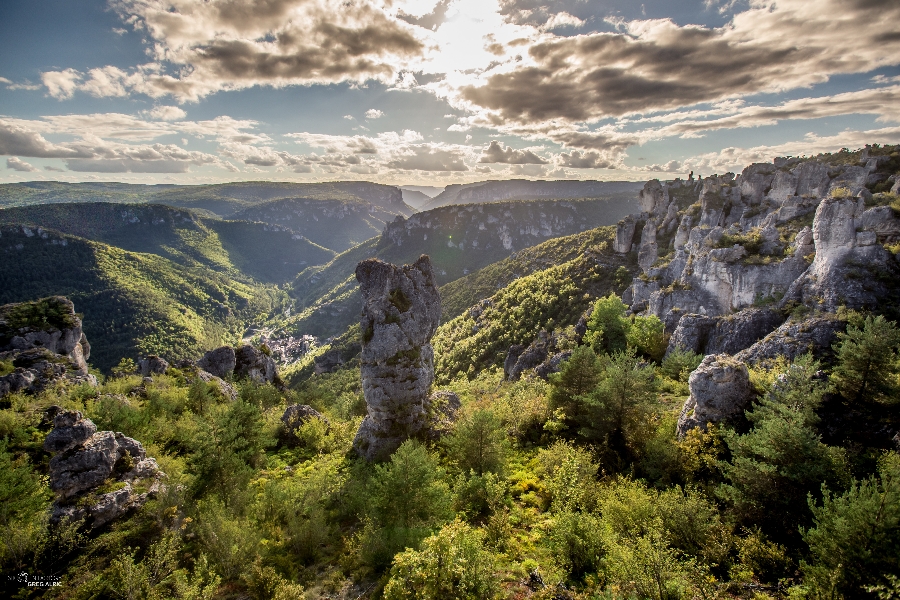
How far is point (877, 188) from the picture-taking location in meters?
43.5

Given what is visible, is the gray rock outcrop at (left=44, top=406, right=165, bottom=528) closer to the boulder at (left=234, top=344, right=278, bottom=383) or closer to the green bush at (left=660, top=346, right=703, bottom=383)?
the boulder at (left=234, top=344, right=278, bottom=383)

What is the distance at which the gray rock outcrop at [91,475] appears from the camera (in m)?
15.0

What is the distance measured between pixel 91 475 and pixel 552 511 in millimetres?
20758

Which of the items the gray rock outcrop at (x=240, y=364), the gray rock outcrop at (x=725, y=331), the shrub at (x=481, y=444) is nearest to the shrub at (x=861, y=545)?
the shrub at (x=481, y=444)

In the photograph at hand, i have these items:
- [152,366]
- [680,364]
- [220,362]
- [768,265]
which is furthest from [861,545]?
[152,366]

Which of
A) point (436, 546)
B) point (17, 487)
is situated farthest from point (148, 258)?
point (436, 546)

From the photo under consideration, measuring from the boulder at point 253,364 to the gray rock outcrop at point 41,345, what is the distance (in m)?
13.5

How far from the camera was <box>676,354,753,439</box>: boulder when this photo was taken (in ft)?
54.3

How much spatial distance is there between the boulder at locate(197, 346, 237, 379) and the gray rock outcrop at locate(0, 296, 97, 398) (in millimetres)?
10353

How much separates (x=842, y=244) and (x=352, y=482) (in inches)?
1458

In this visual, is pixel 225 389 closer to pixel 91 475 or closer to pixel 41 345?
pixel 91 475

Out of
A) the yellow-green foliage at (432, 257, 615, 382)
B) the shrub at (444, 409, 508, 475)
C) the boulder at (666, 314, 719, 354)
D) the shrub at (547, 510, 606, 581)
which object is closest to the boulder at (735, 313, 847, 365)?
the boulder at (666, 314, 719, 354)

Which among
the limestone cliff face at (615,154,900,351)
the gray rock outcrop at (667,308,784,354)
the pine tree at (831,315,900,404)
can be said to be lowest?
the gray rock outcrop at (667,308,784,354)

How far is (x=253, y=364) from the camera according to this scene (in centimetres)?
4659
